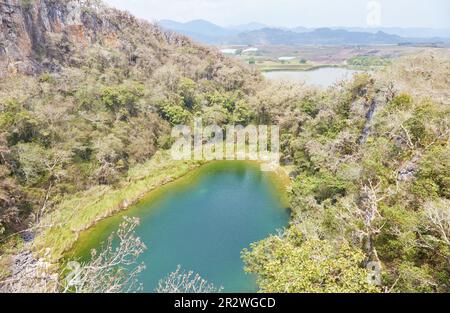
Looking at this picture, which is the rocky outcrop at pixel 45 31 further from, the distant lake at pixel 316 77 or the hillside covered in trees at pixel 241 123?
the distant lake at pixel 316 77

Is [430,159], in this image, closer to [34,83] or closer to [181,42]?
[34,83]

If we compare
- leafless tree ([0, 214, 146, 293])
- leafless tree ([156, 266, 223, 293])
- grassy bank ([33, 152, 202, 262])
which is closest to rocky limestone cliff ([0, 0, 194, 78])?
grassy bank ([33, 152, 202, 262])

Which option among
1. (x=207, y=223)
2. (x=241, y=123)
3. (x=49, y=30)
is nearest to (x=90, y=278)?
(x=207, y=223)

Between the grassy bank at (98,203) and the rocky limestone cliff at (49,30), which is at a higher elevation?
the rocky limestone cliff at (49,30)

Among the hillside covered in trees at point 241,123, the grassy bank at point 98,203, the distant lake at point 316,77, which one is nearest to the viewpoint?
the hillside covered in trees at point 241,123

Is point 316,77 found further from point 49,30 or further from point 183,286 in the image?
point 183,286

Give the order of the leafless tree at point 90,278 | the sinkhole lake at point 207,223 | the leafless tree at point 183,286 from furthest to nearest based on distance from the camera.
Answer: the sinkhole lake at point 207,223 < the leafless tree at point 183,286 < the leafless tree at point 90,278

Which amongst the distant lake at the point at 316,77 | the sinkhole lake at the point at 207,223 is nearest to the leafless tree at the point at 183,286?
the sinkhole lake at the point at 207,223
